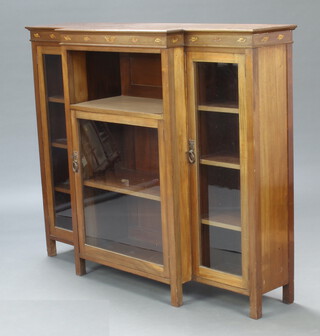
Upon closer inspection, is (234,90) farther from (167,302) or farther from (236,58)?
(167,302)

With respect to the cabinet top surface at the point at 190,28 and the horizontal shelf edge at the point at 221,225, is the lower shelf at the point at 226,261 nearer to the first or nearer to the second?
the horizontal shelf edge at the point at 221,225

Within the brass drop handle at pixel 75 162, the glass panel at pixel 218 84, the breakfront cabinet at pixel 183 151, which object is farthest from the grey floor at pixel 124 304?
the glass panel at pixel 218 84

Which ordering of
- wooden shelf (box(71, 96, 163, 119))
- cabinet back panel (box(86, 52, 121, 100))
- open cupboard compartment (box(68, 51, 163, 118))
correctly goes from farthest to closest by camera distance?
cabinet back panel (box(86, 52, 121, 100)), open cupboard compartment (box(68, 51, 163, 118)), wooden shelf (box(71, 96, 163, 119))

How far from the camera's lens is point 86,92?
17.6ft

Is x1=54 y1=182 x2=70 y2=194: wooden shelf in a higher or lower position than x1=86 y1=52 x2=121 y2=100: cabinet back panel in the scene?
lower

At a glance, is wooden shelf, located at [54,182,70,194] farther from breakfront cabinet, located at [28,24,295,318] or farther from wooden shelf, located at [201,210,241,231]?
wooden shelf, located at [201,210,241,231]

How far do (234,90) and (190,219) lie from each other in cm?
79

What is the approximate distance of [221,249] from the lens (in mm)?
4852

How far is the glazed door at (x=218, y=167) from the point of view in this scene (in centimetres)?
461

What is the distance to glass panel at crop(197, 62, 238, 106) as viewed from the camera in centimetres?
458

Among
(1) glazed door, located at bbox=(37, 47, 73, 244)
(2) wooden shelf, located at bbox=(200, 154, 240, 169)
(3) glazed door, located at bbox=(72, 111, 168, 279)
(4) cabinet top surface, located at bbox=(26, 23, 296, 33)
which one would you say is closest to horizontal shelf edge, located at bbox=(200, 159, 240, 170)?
(2) wooden shelf, located at bbox=(200, 154, 240, 169)

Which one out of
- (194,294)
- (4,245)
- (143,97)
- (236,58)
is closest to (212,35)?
(236,58)

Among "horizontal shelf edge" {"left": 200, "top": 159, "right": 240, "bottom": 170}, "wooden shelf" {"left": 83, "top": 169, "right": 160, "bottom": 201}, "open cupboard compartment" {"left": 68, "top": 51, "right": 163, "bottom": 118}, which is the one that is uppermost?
"open cupboard compartment" {"left": 68, "top": 51, "right": 163, "bottom": 118}

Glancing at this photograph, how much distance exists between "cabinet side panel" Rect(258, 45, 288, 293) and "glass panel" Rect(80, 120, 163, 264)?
0.62m
